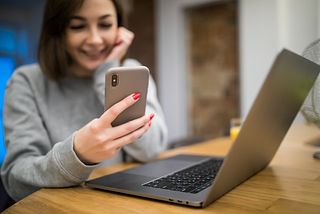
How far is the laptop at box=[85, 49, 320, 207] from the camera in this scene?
16.0 inches

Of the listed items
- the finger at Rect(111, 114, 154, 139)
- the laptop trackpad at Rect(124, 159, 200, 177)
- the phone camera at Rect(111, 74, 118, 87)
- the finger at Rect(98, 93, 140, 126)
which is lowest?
the laptop trackpad at Rect(124, 159, 200, 177)

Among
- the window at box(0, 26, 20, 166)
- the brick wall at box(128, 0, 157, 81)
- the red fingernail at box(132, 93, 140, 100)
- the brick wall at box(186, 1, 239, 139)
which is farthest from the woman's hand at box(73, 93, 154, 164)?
the brick wall at box(128, 0, 157, 81)

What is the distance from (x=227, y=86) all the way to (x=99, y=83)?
2232mm

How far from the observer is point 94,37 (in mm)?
905

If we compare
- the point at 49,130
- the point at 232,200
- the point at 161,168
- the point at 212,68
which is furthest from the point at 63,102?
the point at 212,68

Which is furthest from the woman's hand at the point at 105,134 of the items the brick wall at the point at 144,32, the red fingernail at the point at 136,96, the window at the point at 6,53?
the brick wall at the point at 144,32

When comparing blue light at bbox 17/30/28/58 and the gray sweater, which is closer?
the gray sweater

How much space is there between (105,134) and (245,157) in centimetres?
26

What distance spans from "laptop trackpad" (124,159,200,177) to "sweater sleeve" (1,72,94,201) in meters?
0.14

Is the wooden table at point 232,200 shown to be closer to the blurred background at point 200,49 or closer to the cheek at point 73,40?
the cheek at point 73,40

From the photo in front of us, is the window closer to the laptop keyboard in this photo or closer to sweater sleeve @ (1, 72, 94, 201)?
sweater sleeve @ (1, 72, 94, 201)

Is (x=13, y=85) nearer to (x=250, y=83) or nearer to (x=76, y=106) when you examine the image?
(x=76, y=106)

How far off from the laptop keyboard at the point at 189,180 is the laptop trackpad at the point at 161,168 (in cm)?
3

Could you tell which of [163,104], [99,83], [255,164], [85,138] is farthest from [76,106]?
[163,104]
